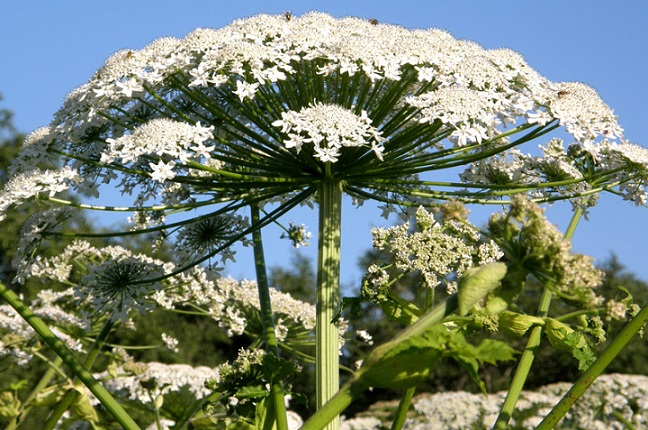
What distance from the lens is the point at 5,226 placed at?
37.0 metres

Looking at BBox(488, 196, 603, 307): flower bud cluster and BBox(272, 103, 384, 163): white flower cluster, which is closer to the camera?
BBox(488, 196, 603, 307): flower bud cluster

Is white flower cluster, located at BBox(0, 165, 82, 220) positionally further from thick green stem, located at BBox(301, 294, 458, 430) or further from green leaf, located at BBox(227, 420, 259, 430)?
thick green stem, located at BBox(301, 294, 458, 430)

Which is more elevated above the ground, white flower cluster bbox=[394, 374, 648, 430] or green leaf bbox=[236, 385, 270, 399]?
white flower cluster bbox=[394, 374, 648, 430]

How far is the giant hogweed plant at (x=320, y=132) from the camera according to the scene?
4379 mm

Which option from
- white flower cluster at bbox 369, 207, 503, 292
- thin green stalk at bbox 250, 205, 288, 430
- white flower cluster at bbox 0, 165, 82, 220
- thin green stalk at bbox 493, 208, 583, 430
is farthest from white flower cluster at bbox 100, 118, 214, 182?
thin green stalk at bbox 493, 208, 583, 430

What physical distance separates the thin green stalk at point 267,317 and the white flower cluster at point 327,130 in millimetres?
988

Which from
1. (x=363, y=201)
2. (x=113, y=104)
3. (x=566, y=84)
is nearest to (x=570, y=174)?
(x=566, y=84)

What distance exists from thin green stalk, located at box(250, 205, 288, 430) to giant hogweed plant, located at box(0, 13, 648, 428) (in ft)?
0.04

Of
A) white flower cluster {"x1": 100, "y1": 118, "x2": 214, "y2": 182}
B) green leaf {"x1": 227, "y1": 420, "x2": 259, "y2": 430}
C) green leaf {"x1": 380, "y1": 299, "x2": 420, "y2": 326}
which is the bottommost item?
green leaf {"x1": 227, "y1": 420, "x2": 259, "y2": 430}

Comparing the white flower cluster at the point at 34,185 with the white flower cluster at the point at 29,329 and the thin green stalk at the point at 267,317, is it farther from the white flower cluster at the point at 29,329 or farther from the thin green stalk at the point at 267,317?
the white flower cluster at the point at 29,329

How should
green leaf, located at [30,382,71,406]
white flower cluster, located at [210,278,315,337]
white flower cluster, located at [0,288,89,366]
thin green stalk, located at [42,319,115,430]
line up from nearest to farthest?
thin green stalk, located at [42,319,115,430]
green leaf, located at [30,382,71,406]
white flower cluster, located at [210,278,315,337]
white flower cluster, located at [0,288,89,366]

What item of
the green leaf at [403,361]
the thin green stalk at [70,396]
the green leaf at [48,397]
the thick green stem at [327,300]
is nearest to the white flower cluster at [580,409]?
the green leaf at [48,397]

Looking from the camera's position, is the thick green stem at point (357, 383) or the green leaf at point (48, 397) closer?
the thick green stem at point (357, 383)

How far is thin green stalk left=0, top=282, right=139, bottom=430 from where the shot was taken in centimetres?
368
